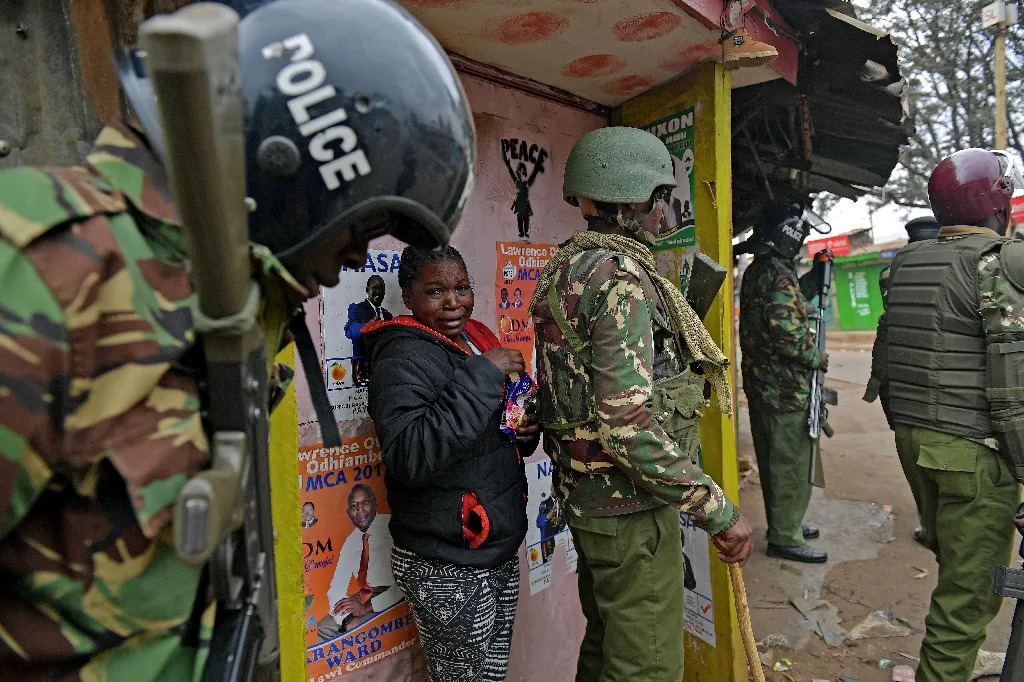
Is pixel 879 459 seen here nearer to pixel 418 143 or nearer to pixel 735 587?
pixel 735 587

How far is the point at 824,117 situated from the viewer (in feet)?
13.7

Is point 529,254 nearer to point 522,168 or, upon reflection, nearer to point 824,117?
point 522,168

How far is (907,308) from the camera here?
117 inches

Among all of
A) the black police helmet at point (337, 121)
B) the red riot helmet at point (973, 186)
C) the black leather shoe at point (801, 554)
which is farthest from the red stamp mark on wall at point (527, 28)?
the black leather shoe at point (801, 554)

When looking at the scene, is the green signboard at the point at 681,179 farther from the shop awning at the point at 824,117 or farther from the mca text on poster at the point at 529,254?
the shop awning at the point at 824,117

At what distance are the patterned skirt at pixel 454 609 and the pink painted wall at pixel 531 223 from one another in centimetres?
52

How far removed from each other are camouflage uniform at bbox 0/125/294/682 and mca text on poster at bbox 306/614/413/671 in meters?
1.46

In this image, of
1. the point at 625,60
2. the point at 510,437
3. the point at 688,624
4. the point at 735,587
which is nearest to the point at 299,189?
the point at 510,437

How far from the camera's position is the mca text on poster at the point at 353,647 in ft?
7.16

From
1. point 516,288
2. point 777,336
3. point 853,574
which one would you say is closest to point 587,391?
point 516,288

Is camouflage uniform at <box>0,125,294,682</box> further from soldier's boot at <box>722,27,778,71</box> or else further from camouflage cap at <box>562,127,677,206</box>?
soldier's boot at <box>722,27,778,71</box>

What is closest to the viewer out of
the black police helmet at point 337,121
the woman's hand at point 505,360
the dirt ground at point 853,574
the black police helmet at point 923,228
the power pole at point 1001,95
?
the black police helmet at point 337,121

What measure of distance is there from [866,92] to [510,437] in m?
3.28

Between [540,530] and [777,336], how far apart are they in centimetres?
235
